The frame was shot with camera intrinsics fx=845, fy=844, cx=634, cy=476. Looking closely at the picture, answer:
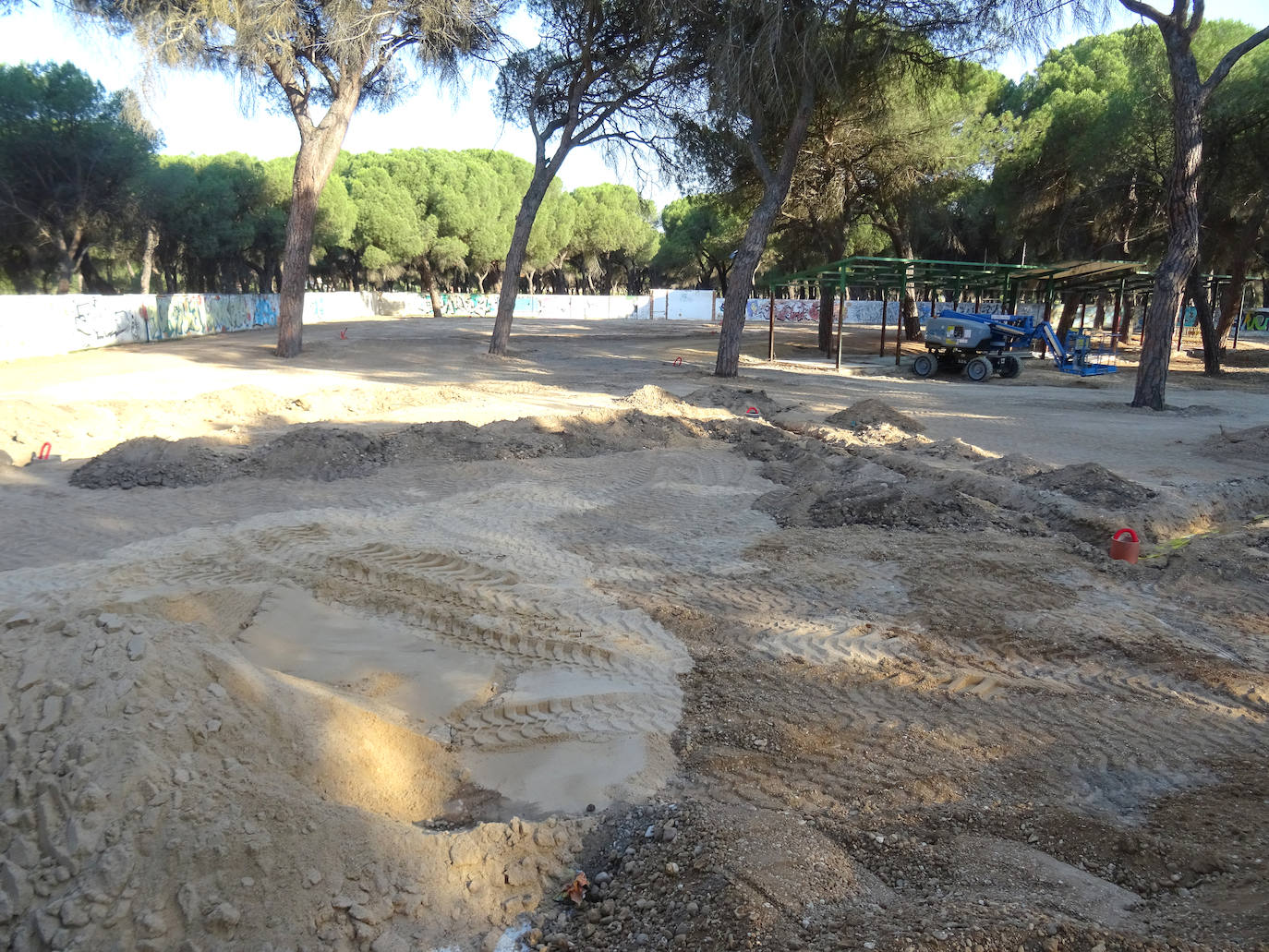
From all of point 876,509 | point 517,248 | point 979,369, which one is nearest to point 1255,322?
point 979,369

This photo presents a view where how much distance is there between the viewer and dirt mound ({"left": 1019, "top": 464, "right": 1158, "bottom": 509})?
8.66 m

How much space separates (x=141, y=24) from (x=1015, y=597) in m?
22.4

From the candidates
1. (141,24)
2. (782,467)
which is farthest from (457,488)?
(141,24)

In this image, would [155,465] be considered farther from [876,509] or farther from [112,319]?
[112,319]

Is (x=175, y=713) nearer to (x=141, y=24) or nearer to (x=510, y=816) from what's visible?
(x=510, y=816)

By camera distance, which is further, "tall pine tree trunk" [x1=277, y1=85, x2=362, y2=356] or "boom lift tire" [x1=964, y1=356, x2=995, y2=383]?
"tall pine tree trunk" [x1=277, y1=85, x2=362, y2=356]

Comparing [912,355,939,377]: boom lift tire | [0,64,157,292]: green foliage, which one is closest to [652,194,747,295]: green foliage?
[912,355,939,377]: boom lift tire

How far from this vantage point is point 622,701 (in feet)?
Result: 15.7

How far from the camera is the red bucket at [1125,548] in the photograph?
274 inches

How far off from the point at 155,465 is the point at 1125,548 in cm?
986

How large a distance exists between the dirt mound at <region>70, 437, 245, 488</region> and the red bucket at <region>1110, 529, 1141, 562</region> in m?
9.08

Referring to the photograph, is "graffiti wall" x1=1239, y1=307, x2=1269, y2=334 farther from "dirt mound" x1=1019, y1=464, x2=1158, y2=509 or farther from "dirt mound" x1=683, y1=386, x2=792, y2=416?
"dirt mound" x1=1019, y1=464, x2=1158, y2=509

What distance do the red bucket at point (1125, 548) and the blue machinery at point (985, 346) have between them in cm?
1630

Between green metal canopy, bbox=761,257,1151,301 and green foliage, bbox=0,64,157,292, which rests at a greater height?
green foliage, bbox=0,64,157,292
